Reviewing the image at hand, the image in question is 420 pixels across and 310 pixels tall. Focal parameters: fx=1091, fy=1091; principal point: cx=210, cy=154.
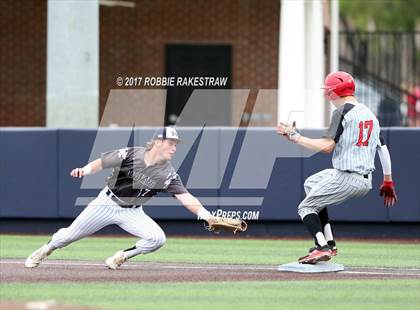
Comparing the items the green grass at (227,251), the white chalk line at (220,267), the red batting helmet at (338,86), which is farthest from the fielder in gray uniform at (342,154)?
the green grass at (227,251)

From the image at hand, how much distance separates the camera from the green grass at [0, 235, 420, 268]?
1235 centimetres

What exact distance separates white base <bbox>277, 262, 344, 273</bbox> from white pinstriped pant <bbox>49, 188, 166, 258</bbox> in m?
1.31

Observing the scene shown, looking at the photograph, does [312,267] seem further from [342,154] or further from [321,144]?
[321,144]

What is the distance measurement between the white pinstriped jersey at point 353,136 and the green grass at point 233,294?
119cm

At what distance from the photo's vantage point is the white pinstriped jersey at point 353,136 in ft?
34.6

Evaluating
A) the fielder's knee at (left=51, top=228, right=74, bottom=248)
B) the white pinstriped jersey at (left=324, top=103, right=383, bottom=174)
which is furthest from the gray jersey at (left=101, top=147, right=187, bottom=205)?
the white pinstriped jersey at (left=324, top=103, right=383, bottom=174)

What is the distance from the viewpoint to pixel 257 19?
24781 millimetres

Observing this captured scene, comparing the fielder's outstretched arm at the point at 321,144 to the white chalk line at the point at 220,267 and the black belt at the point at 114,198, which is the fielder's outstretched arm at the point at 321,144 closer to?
the white chalk line at the point at 220,267

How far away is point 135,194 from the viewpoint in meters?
10.8

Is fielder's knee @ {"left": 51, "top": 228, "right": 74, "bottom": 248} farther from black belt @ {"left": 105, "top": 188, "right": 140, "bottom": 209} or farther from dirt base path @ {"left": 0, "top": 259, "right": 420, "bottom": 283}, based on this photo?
black belt @ {"left": 105, "top": 188, "right": 140, "bottom": 209}

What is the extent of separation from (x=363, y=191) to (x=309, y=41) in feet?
43.2

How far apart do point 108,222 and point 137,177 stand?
0.57 m

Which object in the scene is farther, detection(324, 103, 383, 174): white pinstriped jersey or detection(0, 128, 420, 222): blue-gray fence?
detection(0, 128, 420, 222): blue-gray fence

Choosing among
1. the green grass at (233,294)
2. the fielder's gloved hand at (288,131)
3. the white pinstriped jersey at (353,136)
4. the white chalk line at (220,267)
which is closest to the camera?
the green grass at (233,294)
